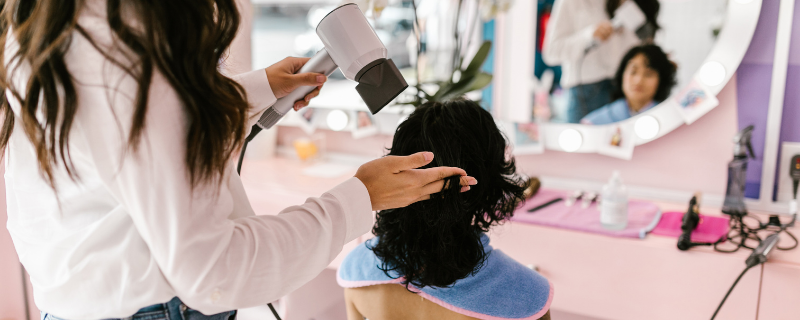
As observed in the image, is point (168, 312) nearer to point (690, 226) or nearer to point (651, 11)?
point (690, 226)

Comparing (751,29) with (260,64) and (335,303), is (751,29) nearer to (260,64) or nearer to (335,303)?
(335,303)

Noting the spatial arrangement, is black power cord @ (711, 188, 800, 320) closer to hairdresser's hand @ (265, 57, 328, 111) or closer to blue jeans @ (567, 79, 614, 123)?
blue jeans @ (567, 79, 614, 123)

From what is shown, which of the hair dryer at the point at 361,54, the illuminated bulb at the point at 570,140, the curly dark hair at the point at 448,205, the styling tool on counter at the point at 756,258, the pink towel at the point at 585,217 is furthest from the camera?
the illuminated bulb at the point at 570,140

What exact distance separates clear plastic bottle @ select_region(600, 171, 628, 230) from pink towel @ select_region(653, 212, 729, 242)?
0.08 meters

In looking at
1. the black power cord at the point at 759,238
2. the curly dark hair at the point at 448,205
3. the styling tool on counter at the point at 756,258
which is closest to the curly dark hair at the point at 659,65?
the black power cord at the point at 759,238

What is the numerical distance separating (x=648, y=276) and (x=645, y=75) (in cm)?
58

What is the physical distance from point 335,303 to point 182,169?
1275 mm

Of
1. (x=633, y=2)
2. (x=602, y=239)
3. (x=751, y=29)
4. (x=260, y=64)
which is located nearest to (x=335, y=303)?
(x=602, y=239)

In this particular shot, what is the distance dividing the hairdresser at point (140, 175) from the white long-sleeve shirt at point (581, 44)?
1.06m

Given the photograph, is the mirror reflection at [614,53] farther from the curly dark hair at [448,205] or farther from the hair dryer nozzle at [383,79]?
the hair dryer nozzle at [383,79]

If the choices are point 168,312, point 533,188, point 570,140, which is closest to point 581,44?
point 570,140

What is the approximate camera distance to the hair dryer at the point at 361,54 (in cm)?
76

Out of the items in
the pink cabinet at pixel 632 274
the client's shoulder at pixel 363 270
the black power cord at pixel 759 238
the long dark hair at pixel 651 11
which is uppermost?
the long dark hair at pixel 651 11

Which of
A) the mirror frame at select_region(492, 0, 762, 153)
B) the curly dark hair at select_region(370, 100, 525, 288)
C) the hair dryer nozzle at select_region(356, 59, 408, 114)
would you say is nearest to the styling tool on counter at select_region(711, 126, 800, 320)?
the mirror frame at select_region(492, 0, 762, 153)
